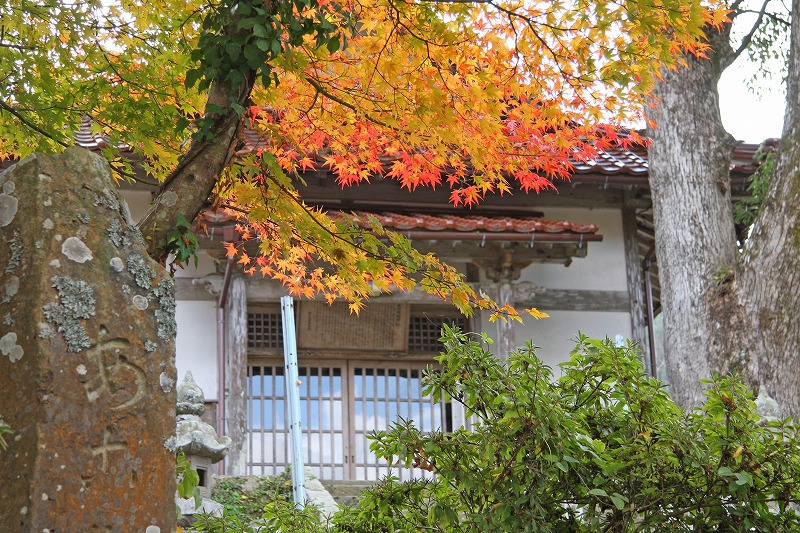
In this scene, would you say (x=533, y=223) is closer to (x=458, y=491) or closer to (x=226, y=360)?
(x=226, y=360)

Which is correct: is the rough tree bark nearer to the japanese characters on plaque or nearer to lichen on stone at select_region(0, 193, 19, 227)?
the japanese characters on plaque

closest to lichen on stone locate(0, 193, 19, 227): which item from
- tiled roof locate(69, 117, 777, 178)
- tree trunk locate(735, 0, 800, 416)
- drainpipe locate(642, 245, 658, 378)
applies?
tree trunk locate(735, 0, 800, 416)

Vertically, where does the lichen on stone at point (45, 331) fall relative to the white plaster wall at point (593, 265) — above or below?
below

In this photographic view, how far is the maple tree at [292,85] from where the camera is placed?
386cm

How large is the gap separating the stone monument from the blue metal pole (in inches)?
178

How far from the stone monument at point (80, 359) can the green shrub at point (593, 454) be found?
1.14 m

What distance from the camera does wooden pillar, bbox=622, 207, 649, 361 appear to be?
1172 cm

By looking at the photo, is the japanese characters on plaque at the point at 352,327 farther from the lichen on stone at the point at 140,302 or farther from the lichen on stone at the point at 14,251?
the lichen on stone at the point at 14,251

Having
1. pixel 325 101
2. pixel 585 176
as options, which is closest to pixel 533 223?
pixel 585 176

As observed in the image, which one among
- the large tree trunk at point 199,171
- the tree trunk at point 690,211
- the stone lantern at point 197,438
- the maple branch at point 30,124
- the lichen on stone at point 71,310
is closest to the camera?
the lichen on stone at point 71,310

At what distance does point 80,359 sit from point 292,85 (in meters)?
2.84

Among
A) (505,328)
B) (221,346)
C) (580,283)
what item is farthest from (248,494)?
(580,283)

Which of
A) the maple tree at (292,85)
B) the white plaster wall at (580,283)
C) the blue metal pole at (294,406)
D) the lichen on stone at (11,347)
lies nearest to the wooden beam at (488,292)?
the white plaster wall at (580,283)

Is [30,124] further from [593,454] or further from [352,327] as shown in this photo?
[352,327]
